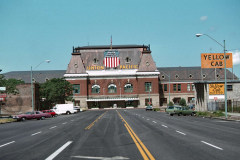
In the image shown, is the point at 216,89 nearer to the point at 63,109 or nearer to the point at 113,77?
the point at 63,109

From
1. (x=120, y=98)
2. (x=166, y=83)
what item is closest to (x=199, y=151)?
(x=120, y=98)

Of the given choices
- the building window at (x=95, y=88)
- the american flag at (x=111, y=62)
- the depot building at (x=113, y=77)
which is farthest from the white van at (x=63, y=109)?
the american flag at (x=111, y=62)

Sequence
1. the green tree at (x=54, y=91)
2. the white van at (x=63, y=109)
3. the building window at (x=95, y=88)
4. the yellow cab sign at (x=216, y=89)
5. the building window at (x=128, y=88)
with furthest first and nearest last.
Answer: the building window at (x=128, y=88), the building window at (x=95, y=88), the green tree at (x=54, y=91), the white van at (x=63, y=109), the yellow cab sign at (x=216, y=89)

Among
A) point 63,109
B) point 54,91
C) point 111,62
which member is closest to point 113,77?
point 111,62

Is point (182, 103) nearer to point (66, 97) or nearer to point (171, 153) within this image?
point (66, 97)

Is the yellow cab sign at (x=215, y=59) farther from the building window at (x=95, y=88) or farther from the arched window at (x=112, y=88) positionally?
the building window at (x=95, y=88)

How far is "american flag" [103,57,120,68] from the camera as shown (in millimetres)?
104125

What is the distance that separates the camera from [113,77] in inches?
4112

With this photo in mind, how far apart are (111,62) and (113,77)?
16.9 feet

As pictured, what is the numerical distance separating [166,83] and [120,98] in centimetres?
1916

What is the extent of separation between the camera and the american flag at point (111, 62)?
10412 cm

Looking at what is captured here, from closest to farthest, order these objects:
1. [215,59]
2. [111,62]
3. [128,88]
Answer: [215,59] → [111,62] → [128,88]

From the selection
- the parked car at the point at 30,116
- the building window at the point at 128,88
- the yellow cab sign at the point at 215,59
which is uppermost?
the yellow cab sign at the point at 215,59

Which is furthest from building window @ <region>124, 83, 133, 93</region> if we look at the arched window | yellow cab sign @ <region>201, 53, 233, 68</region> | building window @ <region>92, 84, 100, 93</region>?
yellow cab sign @ <region>201, 53, 233, 68</region>
